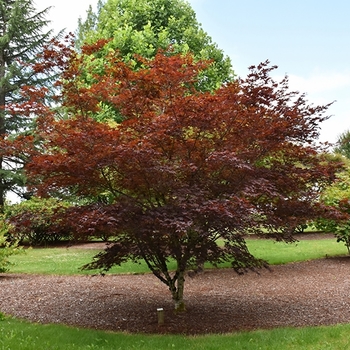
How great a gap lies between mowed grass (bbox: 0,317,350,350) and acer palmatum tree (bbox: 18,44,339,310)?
1004mm

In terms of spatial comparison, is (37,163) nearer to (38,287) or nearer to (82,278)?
(38,287)

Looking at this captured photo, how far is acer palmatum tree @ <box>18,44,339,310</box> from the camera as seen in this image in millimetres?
5082

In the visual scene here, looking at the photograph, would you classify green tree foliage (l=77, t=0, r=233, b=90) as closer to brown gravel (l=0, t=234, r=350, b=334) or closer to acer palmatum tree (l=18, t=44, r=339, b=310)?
brown gravel (l=0, t=234, r=350, b=334)

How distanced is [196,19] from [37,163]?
14374 mm

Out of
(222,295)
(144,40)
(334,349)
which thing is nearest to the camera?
(334,349)

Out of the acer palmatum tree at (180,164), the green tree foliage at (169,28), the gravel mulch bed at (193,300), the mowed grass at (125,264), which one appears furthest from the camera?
the green tree foliage at (169,28)

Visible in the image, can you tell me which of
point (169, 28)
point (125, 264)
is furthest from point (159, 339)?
point (169, 28)

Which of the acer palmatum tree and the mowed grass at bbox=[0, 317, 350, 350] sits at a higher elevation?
the acer palmatum tree

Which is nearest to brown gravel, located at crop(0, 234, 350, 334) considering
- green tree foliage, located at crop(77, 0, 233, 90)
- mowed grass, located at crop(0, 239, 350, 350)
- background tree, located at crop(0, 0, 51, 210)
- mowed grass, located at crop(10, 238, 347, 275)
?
mowed grass, located at crop(0, 239, 350, 350)

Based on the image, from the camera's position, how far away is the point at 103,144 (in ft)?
16.6

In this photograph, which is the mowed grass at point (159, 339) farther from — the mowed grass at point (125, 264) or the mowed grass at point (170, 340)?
the mowed grass at point (125, 264)

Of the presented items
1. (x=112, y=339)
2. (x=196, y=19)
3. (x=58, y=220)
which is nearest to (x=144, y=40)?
(x=196, y=19)

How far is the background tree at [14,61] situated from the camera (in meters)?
21.7

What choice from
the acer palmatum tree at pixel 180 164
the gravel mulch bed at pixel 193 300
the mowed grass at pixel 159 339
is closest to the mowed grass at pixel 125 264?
the gravel mulch bed at pixel 193 300
